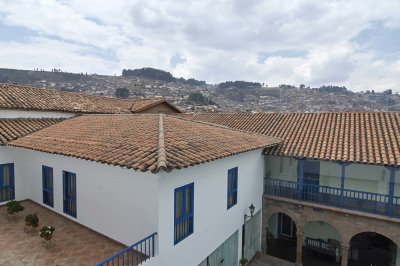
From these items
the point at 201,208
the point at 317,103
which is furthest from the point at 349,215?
the point at 317,103

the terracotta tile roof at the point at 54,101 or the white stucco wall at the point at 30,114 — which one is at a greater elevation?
the terracotta tile roof at the point at 54,101

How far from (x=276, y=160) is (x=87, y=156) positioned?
11357mm

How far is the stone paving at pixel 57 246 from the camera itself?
7.40 meters

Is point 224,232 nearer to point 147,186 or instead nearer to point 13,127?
point 147,186

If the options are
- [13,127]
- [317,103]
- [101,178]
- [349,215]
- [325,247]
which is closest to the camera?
[101,178]

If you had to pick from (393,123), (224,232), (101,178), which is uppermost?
(393,123)

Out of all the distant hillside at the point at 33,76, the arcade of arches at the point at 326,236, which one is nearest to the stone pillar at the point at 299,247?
the arcade of arches at the point at 326,236

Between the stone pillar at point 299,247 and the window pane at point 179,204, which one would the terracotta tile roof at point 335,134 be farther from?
the window pane at point 179,204

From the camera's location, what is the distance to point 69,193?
10.2 metres

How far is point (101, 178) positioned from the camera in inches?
343

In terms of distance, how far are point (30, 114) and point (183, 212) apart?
466 inches

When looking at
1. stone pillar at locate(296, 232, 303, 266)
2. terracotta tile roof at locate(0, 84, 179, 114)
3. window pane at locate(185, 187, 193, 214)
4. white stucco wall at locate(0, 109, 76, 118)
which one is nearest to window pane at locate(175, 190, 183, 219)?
window pane at locate(185, 187, 193, 214)

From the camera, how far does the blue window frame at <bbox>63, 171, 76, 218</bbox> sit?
9938 millimetres

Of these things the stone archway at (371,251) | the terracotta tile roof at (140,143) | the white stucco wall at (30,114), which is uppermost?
the white stucco wall at (30,114)
